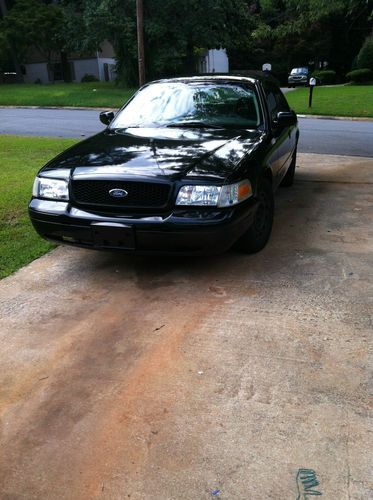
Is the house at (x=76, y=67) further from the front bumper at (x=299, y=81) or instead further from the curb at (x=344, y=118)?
the curb at (x=344, y=118)

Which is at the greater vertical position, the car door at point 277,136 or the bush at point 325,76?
the car door at point 277,136

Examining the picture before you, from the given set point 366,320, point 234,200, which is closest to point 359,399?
point 366,320

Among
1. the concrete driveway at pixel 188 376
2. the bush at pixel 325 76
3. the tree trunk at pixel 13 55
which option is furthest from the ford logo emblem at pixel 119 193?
Answer: the tree trunk at pixel 13 55

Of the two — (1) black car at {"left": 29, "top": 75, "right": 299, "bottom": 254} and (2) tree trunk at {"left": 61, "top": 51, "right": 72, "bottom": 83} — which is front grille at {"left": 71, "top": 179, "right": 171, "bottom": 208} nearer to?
(1) black car at {"left": 29, "top": 75, "right": 299, "bottom": 254}

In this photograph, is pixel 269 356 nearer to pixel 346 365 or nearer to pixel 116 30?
pixel 346 365

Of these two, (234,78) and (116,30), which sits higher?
(116,30)

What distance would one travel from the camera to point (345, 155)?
32.0ft

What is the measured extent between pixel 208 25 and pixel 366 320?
26452 millimetres

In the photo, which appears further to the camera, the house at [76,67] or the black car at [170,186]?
the house at [76,67]

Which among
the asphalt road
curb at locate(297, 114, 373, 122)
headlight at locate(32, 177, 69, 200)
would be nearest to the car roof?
headlight at locate(32, 177, 69, 200)

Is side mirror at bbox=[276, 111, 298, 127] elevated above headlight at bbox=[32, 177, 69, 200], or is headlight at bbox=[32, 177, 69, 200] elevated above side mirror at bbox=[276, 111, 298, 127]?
side mirror at bbox=[276, 111, 298, 127]

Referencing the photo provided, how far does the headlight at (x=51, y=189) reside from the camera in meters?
4.08

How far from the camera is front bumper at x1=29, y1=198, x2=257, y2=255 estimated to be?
374 cm

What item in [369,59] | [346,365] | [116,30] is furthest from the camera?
[369,59]
